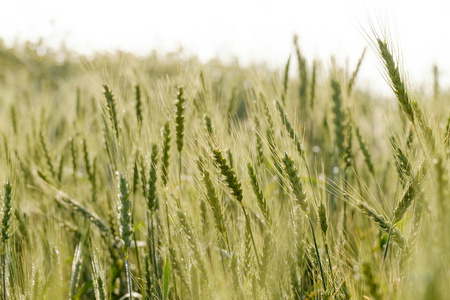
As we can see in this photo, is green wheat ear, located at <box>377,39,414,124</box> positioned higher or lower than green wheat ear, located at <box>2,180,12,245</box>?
higher

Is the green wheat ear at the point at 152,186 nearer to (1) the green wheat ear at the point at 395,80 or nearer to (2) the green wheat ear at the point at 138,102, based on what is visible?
(2) the green wheat ear at the point at 138,102

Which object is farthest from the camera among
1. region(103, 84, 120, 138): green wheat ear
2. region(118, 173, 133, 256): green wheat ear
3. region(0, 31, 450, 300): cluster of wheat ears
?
region(103, 84, 120, 138): green wheat ear

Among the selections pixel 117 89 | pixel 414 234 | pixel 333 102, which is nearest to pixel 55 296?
pixel 117 89

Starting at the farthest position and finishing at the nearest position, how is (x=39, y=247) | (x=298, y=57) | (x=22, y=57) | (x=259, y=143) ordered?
(x=22, y=57), (x=298, y=57), (x=259, y=143), (x=39, y=247)

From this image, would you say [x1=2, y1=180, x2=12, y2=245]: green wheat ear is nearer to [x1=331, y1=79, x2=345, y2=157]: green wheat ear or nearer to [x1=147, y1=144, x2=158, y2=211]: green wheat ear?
[x1=147, y1=144, x2=158, y2=211]: green wheat ear

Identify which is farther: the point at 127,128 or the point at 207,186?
the point at 127,128

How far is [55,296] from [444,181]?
1095mm

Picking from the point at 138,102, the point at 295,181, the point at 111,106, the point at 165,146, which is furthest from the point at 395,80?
the point at 138,102

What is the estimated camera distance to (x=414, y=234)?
100cm

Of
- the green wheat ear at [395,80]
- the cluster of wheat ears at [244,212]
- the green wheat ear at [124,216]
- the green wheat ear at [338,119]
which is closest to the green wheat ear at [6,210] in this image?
the cluster of wheat ears at [244,212]

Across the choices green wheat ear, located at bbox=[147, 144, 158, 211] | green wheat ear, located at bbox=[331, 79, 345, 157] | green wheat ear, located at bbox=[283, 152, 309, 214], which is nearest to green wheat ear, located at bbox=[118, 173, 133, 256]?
green wheat ear, located at bbox=[147, 144, 158, 211]

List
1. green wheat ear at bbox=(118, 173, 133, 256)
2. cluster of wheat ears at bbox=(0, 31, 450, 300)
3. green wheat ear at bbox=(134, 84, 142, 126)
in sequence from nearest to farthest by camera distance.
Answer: cluster of wheat ears at bbox=(0, 31, 450, 300), green wheat ear at bbox=(118, 173, 133, 256), green wheat ear at bbox=(134, 84, 142, 126)

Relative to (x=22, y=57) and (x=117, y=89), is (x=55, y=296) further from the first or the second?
(x=22, y=57)

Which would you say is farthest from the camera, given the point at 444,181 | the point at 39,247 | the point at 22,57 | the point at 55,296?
the point at 22,57
